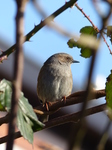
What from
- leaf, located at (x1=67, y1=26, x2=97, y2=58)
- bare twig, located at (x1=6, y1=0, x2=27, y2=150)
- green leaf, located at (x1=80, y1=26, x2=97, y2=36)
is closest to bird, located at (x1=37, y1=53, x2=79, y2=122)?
leaf, located at (x1=67, y1=26, x2=97, y2=58)

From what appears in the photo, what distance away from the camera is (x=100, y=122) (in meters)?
6.36

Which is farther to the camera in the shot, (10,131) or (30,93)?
(30,93)

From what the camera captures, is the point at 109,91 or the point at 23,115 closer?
the point at 23,115

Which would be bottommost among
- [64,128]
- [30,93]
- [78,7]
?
[64,128]

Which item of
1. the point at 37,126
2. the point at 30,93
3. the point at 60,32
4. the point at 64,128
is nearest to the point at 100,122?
the point at 64,128

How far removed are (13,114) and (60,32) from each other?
183mm

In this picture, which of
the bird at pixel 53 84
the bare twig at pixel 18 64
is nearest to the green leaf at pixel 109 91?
the bare twig at pixel 18 64

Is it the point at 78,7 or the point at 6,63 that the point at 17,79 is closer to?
the point at 78,7

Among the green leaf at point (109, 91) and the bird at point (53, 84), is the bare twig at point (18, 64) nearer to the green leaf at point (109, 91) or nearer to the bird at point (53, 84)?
the green leaf at point (109, 91)

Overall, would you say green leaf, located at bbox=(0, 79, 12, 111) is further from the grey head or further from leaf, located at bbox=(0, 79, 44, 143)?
the grey head

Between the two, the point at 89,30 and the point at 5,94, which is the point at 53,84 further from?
the point at 5,94

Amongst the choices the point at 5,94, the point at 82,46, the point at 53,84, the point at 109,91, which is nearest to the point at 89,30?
the point at 82,46

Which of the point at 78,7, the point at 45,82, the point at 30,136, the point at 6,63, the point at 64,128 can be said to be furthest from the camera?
the point at 64,128

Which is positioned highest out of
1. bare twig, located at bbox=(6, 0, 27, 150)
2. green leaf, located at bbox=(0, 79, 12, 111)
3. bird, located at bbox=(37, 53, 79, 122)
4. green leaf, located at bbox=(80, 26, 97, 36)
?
green leaf, located at bbox=(80, 26, 97, 36)
